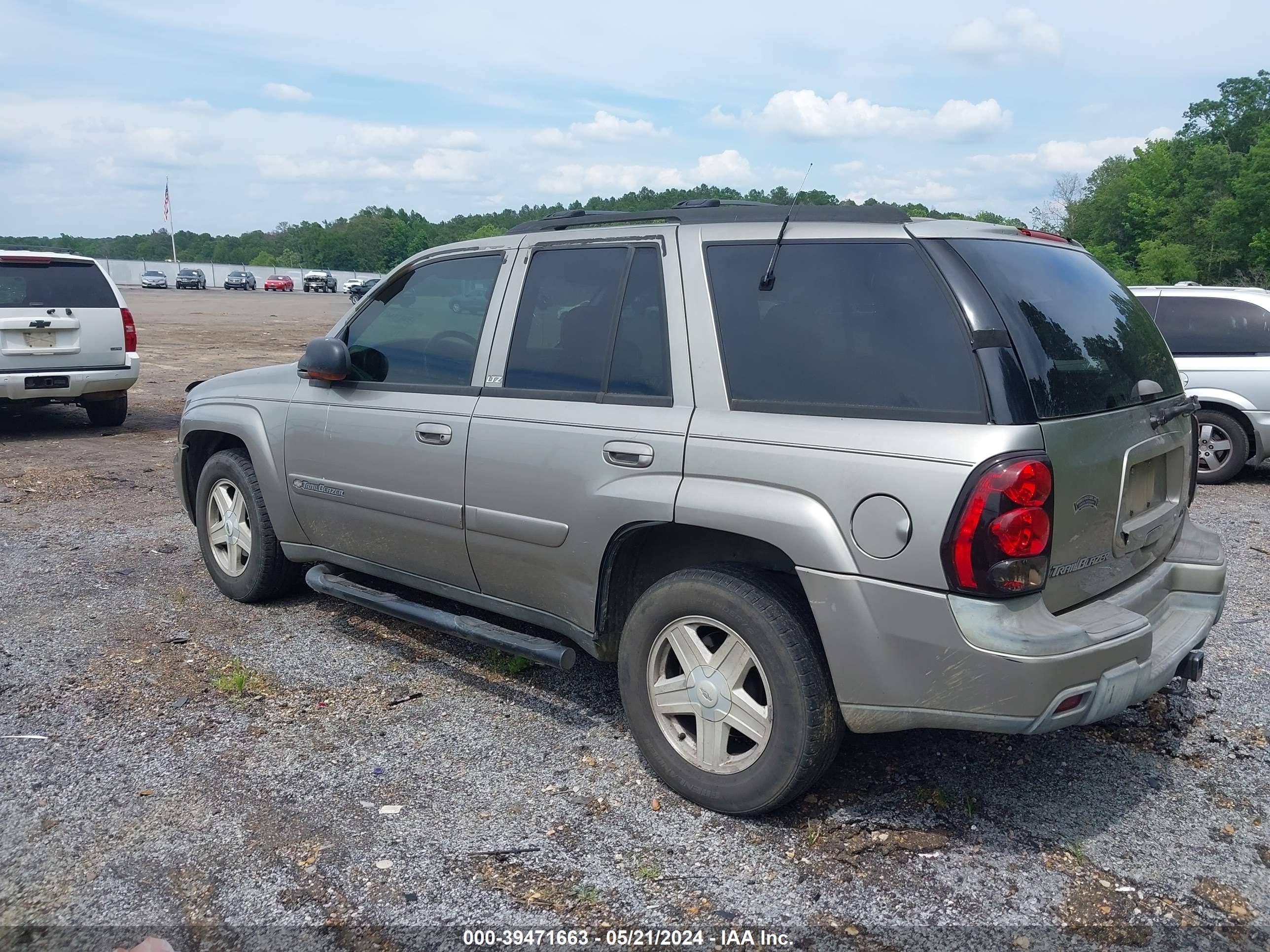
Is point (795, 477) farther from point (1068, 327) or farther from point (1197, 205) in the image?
point (1197, 205)

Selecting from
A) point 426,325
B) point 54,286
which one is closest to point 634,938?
point 426,325

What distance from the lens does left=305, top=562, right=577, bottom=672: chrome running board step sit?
3.84 m

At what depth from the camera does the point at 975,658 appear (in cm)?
285

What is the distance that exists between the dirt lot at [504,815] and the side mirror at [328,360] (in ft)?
4.31

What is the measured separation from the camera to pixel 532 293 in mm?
4172

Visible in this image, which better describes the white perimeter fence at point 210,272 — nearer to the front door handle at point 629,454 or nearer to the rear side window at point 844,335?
the front door handle at point 629,454

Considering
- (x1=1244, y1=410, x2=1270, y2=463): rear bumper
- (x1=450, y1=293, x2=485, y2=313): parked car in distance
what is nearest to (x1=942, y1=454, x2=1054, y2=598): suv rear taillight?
(x1=450, y1=293, x2=485, y2=313): parked car in distance

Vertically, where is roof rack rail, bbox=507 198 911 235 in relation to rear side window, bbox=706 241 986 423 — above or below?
above

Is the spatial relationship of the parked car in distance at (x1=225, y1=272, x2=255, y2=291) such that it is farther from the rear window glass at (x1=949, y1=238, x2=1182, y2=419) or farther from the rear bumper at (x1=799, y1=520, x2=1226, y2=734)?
the rear bumper at (x1=799, y1=520, x2=1226, y2=734)

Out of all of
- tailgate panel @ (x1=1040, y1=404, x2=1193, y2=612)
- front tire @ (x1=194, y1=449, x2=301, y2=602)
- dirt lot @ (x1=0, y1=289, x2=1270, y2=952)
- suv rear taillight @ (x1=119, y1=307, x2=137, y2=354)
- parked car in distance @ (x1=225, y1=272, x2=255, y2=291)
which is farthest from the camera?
parked car in distance @ (x1=225, y1=272, x2=255, y2=291)

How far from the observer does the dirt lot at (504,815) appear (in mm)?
2869

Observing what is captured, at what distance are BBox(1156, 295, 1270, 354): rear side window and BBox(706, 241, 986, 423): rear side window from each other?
7.27 meters

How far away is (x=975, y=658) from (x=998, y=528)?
1.20 feet

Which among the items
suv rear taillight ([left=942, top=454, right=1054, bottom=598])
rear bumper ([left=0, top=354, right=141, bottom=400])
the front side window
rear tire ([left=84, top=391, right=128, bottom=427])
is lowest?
rear tire ([left=84, top=391, right=128, bottom=427])
